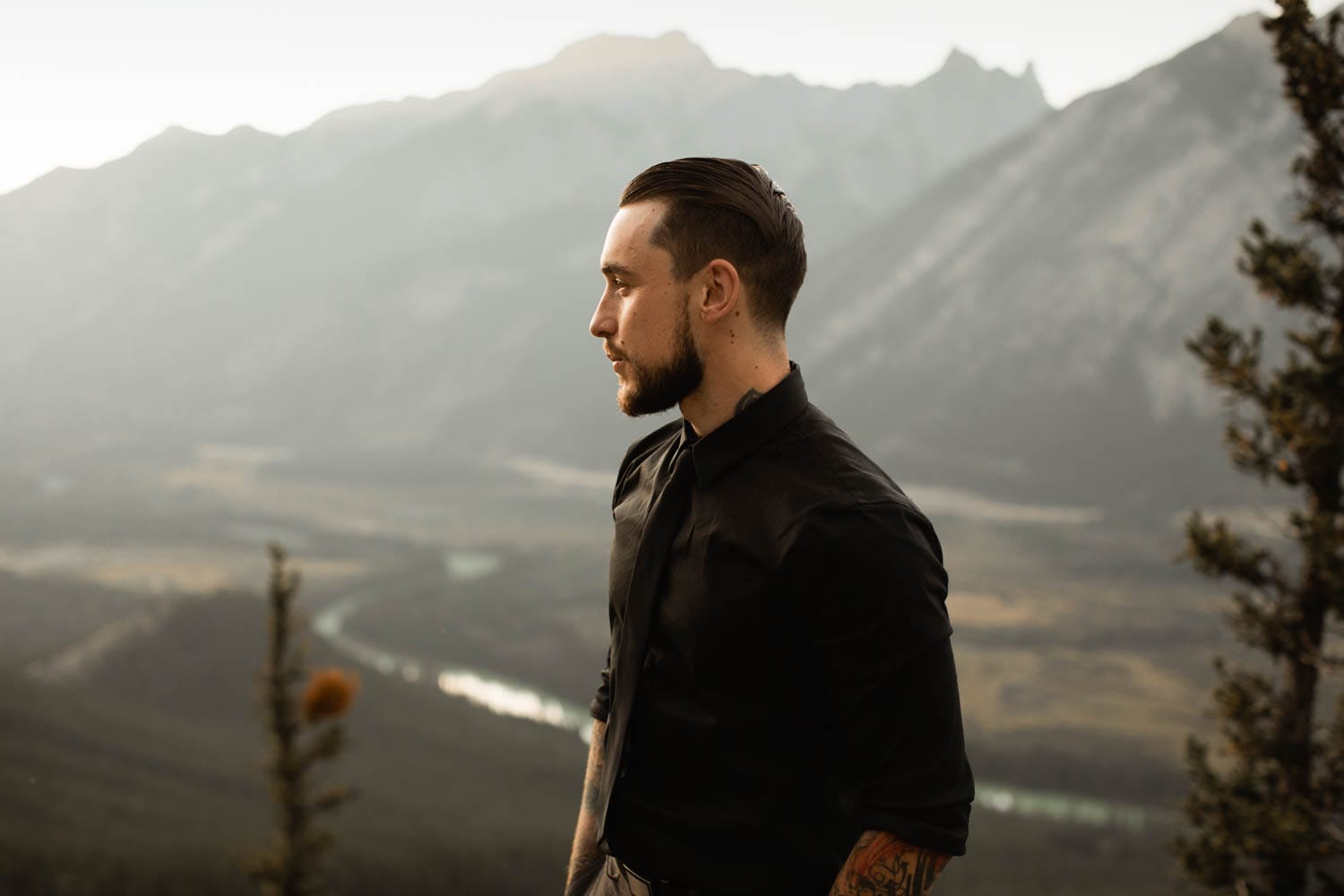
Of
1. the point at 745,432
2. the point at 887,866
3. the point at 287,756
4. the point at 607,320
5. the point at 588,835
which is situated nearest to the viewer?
the point at 887,866

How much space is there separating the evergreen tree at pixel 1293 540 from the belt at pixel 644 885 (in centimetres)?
1430

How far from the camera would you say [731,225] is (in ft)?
11.9

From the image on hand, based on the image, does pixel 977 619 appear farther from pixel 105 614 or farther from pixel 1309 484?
pixel 1309 484

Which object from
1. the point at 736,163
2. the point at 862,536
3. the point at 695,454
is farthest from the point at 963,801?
the point at 736,163

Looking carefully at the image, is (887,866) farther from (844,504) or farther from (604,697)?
(604,697)

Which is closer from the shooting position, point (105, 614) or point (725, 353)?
point (725, 353)

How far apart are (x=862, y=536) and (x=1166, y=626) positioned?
16731 centimetres

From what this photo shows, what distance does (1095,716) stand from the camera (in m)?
125

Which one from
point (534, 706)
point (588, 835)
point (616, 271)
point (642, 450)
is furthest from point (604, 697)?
point (534, 706)

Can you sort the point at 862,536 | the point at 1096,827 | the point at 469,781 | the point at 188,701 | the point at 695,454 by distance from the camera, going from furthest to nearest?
the point at 188,701, the point at 469,781, the point at 1096,827, the point at 695,454, the point at 862,536

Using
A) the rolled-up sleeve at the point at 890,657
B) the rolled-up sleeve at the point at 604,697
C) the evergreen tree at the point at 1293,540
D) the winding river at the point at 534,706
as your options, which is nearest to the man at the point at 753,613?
the rolled-up sleeve at the point at 890,657

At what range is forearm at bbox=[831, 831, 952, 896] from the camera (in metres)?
3.30

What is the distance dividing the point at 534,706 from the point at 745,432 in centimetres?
13130

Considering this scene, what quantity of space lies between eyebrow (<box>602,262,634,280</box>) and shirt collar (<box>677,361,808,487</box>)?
20.5 inches
